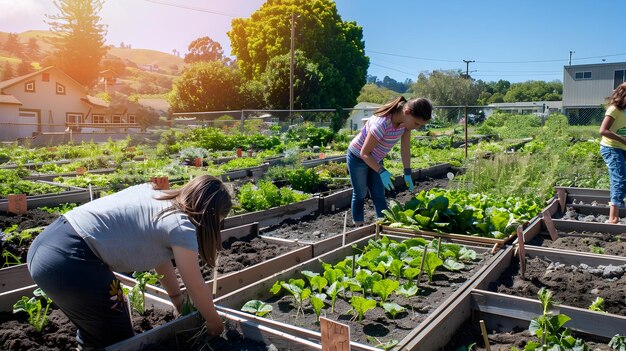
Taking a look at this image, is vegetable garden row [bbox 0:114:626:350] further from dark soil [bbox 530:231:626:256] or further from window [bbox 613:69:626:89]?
window [bbox 613:69:626:89]

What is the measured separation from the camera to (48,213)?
5875 mm

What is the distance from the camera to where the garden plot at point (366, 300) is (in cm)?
288

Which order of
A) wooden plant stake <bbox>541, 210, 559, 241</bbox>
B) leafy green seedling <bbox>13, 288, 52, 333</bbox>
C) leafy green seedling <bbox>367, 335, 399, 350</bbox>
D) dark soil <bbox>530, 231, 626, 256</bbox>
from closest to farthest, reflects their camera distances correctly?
leafy green seedling <bbox>367, 335, 399, 350</bbox> → leafy green seedling <bbox>13, 288, 52, 333</bbox> → dark soil <bbox>530, 231, 626, 256</bbox> → wooden plant stake <bbox>541, 210, 559, 241</bbox>

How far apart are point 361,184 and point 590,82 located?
150 feet

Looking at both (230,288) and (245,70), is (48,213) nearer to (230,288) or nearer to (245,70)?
(230,288)

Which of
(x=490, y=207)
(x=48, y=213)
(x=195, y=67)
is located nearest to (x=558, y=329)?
(x=490, y=207)

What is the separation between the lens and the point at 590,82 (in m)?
43.4

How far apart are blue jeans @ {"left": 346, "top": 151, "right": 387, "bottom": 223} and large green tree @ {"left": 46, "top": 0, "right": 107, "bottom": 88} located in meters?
62.5

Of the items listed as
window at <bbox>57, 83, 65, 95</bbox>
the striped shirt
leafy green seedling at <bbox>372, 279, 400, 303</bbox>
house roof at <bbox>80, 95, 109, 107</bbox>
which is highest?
window at <bbox>57, 83, 65, 95</bbox>

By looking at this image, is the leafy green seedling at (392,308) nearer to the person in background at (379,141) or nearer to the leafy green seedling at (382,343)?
the leafy green seedling at (382,343)

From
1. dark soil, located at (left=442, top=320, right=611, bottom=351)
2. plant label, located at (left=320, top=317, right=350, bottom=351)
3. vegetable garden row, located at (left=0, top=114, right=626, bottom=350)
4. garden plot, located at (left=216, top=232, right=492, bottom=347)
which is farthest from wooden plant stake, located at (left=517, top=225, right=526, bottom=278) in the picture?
plant label, located at (left=320, top=317, right=350, bottom=351)

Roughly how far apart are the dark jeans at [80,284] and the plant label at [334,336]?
1.06 meters

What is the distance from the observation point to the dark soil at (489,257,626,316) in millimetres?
3305

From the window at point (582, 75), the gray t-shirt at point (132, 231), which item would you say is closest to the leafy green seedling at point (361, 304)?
the gray t-shirt at point (132, 231)
